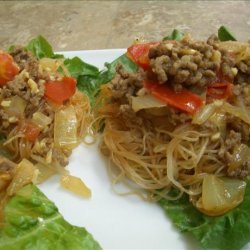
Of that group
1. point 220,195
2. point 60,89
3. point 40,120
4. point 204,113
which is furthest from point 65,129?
point 220,195

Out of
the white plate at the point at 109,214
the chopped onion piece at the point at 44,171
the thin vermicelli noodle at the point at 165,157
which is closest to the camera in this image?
the white plate at the point at 109,214

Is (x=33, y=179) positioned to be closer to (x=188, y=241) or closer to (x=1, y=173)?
(x=1, y=173)

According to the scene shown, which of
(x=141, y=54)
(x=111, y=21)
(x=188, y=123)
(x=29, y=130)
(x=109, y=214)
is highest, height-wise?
(x=141, y=54)

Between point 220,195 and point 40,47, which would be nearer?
point 220,195

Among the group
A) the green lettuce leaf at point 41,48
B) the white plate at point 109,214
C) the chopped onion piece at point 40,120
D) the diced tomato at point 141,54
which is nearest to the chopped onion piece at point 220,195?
the white plate at point 109,214

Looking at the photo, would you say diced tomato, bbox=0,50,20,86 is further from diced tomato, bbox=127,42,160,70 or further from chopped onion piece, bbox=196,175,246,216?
chopped onion piece, bbox=196,175,246,216

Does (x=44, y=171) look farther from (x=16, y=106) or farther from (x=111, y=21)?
(x=111, y=21)

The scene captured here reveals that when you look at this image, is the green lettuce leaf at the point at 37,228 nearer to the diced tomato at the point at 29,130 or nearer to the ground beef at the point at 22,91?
the diced tomato at the point at 29,130
